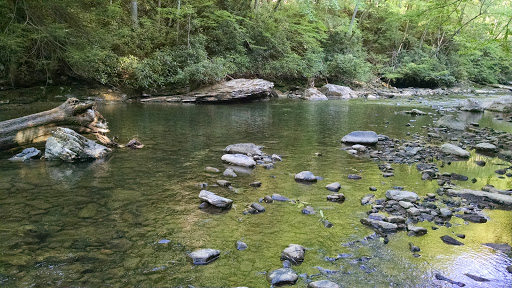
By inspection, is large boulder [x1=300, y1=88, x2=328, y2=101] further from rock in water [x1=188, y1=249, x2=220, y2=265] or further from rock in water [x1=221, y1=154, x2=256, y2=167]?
rock in water [x1=188, y1=249, x2=220, y2=265]

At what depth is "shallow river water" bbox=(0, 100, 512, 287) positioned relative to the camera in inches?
119

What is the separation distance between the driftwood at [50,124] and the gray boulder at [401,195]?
637cm

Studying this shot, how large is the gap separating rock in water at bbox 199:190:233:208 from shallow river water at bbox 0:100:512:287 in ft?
0.44

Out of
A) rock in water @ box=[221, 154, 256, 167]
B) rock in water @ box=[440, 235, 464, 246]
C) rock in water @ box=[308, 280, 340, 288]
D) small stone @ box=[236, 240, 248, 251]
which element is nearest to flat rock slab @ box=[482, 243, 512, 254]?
rock in water @ box=[440, 235, 464, 246]

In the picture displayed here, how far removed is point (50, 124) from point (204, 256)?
641 cm

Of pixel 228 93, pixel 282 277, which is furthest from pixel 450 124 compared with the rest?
pixel 282 277

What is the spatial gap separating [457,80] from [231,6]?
81.8 ft

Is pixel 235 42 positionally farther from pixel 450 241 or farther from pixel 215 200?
pixel 450 241

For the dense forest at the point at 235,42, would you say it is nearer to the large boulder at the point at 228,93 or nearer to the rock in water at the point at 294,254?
the large boulder at the point at 228,93

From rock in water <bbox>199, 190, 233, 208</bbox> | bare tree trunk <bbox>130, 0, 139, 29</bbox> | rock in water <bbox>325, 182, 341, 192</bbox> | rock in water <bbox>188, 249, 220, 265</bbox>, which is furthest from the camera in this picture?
bare tree trunk <bbox>130, 0, 139, 29</bbox>

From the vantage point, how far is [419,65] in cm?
2998

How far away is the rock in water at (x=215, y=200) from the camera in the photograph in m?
4.56

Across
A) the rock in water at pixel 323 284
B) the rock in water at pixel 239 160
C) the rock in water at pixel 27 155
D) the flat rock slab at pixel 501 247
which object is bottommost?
the flat rock slab at pixel 501 247

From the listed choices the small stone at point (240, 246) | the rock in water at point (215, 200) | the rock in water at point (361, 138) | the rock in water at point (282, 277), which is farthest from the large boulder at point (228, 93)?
the rock in water at point (282, 277)
